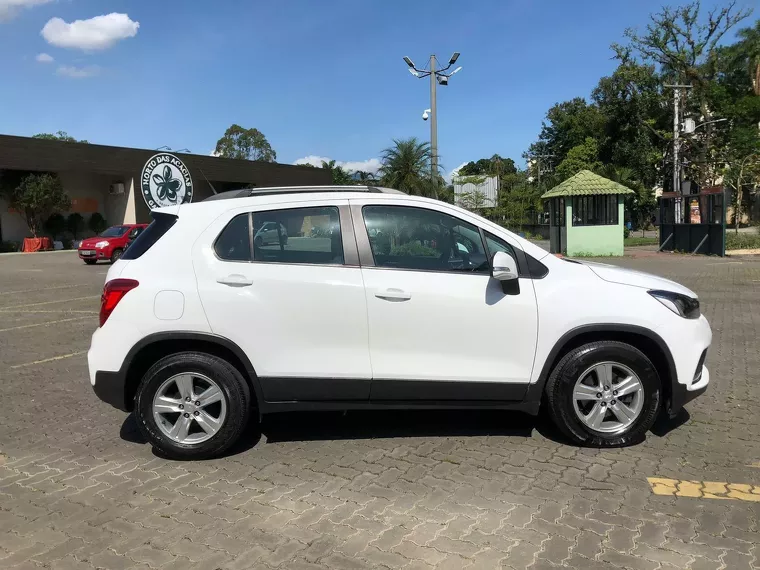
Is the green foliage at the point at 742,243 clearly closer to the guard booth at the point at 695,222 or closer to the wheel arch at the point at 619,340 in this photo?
the guard booth at the point at 695,222

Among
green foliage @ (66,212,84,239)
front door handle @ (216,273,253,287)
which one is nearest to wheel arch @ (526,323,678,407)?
front door handle @ (216,273,253,287)

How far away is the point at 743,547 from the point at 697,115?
47088 millimetres

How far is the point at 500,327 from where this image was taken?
409cm

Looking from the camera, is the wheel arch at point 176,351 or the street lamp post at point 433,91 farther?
the street lamp post at point 433,91

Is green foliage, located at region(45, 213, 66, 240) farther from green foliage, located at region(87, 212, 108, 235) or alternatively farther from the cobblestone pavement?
the cobblestone pavement

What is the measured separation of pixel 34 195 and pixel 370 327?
35776 mm

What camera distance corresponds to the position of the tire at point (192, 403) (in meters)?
4.12

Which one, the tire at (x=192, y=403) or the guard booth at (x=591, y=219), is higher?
the guard booth at (x=591, y=219)

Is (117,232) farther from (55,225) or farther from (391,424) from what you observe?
(391,424)

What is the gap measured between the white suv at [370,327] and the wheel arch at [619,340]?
0.4 inches

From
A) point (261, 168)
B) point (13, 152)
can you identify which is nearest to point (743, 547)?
point (13, 152)

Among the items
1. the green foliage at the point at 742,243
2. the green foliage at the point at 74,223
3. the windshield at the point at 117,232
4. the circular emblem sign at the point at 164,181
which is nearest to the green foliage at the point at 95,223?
the green foliage at the point at 74,223

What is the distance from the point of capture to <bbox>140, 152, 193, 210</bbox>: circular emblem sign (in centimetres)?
715

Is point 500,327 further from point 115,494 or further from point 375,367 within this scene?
point 115,494
